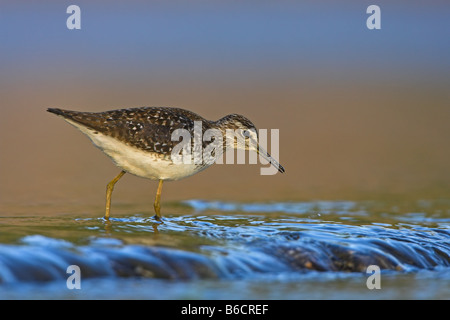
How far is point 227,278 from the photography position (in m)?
7.92

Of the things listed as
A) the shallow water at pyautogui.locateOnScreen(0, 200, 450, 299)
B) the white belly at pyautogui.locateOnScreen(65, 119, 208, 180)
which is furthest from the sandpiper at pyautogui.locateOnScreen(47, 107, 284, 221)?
the shallow water at pyautogui.locateOnScreen(0, 200, 450, 299)

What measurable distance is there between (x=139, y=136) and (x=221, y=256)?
2.72 m

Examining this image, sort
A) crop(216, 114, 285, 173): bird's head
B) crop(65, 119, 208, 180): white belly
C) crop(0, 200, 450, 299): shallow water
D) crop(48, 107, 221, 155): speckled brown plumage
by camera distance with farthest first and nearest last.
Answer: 1. crop(216, 114, 285, 173): bird's head
2. crop(65, 119, 208, 180): white belly
3. crop(48, 107, 221, 155): speckled brown plumage
4. crop(0, 200, 450, 299): shallow water

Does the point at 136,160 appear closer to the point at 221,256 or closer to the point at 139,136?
the point at 139,136

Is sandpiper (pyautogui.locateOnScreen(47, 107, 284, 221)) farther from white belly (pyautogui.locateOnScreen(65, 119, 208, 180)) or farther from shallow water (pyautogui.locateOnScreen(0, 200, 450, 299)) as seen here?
shallow water (pyautogui.locateOnScreen(0, 200, 450, 299))

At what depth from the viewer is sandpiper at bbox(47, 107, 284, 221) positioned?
1014 cm

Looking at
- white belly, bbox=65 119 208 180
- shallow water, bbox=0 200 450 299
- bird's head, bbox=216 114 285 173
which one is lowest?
shallow water, bbox=0 200 450 299

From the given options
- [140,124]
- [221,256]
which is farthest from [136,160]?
[221,256]

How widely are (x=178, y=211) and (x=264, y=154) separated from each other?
1.58 m

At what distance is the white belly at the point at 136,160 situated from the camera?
402 inches

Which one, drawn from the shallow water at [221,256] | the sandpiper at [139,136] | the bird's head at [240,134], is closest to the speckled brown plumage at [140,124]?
the sandpiper at [139,136]

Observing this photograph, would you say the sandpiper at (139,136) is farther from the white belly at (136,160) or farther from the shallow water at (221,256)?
the shallow water at (221,256)

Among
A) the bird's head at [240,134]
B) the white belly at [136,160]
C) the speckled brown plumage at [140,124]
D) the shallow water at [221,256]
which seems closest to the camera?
the shallow water at [221,256]
